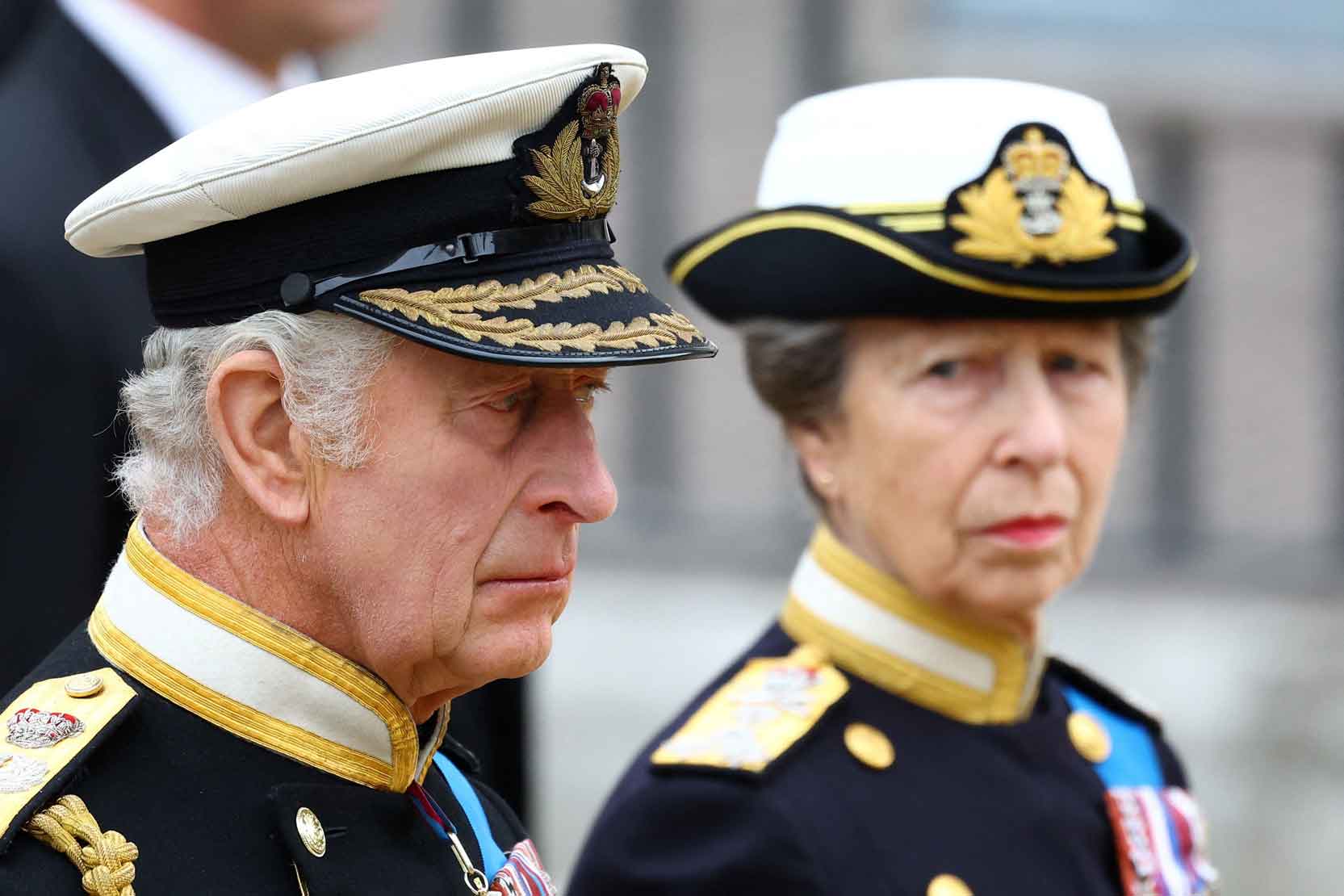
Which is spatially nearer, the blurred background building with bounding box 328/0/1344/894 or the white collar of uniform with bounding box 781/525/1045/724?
the white collar of uniform with bounding box 781/525/1045/724

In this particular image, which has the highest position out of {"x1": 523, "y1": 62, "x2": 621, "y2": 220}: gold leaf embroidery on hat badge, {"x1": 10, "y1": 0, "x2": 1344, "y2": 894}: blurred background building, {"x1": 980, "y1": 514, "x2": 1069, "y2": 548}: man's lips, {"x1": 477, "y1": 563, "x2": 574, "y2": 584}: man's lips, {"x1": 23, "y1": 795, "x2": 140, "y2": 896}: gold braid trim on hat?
{"x1": 523, "y1": 62, "x2": 621, "y2": 220}: gold leaf embroidery on hat badge

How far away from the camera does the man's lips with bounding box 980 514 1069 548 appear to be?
3297 millimetres

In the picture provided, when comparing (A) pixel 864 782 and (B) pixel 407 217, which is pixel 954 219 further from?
(B) pixel 407 217

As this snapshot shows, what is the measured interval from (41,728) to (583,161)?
848 mm

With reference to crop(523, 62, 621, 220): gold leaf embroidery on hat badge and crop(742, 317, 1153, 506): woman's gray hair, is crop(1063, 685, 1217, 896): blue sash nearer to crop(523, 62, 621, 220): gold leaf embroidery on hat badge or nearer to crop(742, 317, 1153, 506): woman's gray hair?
crop(742, 317, 1153, 506): woman's gray hair

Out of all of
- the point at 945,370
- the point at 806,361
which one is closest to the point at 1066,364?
the point at 945,370

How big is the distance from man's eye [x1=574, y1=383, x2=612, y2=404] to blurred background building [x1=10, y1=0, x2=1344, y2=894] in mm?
7783

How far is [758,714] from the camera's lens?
3.32m

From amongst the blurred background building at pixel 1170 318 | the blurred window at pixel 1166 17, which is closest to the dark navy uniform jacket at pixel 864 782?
the blurred background building at pixel 1170 318

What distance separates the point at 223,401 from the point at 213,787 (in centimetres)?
41

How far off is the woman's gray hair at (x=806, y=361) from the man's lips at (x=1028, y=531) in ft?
1.11

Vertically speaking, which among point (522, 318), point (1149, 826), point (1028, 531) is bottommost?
point (1149, 826)

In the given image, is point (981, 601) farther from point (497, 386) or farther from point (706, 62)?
point (706, 62)

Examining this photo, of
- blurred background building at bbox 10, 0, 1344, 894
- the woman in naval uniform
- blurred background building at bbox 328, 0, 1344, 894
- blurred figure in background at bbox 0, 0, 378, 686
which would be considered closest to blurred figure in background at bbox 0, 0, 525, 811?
blurred figure in background at bbox 0, 0, 378, 686
